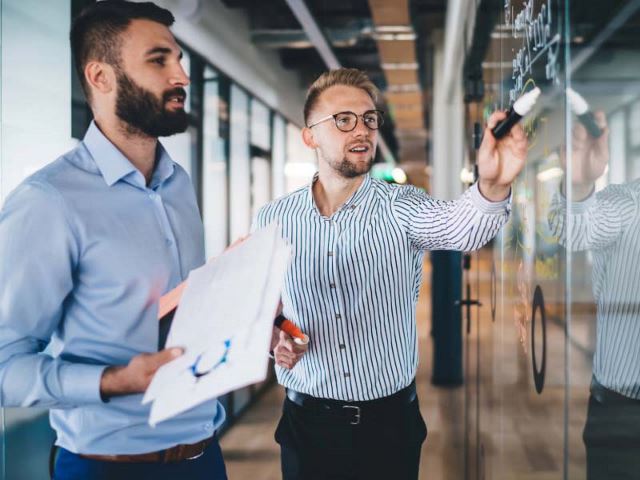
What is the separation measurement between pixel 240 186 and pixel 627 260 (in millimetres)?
4847

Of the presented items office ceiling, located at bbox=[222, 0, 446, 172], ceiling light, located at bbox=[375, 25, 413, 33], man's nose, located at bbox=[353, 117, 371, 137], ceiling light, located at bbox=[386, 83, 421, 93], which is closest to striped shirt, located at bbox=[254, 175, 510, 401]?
man's nose, located at bbox=[353, 117, 371, 137]

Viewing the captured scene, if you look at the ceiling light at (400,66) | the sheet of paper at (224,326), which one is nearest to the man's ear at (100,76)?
the sheet of paper at (224,326)

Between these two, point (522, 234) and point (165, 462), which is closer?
point (165, 462)

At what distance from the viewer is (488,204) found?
4.03ft

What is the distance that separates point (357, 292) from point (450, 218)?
1.25 ft

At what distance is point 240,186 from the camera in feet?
18.1

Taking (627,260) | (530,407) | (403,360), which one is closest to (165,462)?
(403,360)

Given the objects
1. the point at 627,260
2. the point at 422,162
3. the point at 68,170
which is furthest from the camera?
the point at 422,162

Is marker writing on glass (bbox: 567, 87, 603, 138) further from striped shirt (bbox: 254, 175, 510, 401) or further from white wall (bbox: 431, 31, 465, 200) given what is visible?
white wall (bbox: 431, 31, 465, 200)

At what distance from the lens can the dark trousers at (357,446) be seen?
1.60 meters

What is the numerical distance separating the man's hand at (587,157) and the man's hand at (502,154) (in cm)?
9

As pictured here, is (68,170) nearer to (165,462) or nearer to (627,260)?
(165,462)

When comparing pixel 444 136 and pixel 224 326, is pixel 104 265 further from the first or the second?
pixel 444 136

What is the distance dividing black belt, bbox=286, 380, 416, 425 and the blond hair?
789mm
